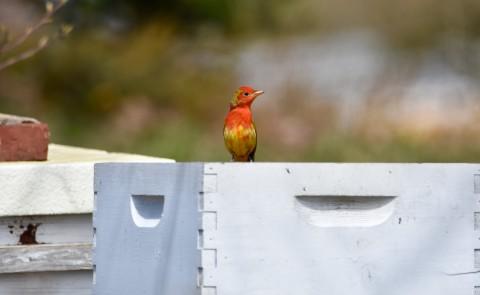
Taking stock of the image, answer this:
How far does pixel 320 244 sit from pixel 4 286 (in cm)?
128

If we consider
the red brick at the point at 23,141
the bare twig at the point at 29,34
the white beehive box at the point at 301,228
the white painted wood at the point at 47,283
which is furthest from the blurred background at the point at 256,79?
the white beehive box at the point at 301,228

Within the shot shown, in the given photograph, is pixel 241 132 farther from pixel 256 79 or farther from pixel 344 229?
pixel 256 79

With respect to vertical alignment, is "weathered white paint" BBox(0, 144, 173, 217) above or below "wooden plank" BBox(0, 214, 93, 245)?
above

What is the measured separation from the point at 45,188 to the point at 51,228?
146mm

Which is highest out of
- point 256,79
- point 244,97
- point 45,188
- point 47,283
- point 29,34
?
point 256,79

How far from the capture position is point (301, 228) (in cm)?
286

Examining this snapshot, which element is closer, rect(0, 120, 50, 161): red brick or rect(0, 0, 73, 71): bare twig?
rect(0, 120, 50, 161): red brick

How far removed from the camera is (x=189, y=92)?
Answer: 1198 cm

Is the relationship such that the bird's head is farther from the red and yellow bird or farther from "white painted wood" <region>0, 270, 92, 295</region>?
"white painted wood" <region>0, 270, 92, 295</region>

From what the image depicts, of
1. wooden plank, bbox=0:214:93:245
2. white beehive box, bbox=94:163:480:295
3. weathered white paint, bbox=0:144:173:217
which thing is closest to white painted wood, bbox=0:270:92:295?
wooden plank, bbox=0:214:93:245

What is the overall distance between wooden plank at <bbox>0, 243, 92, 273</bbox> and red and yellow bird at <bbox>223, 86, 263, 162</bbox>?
61 cm

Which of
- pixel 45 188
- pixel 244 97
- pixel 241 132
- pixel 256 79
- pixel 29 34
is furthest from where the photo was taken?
pixel 256 79

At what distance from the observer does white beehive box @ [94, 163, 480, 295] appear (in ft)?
9.25

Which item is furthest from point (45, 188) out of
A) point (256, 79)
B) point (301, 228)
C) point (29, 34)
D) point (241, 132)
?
point (256, 79)
